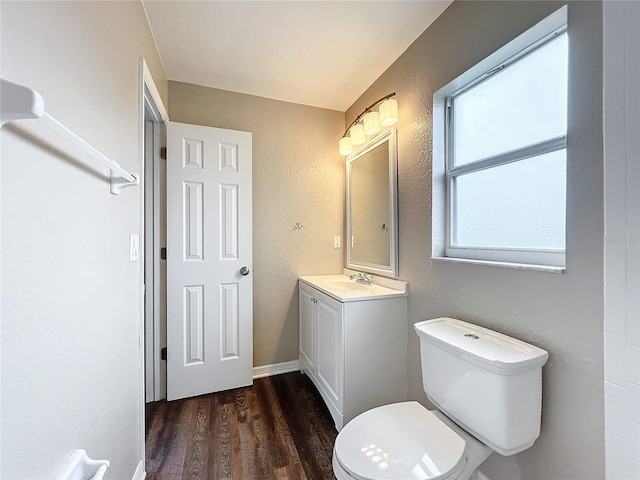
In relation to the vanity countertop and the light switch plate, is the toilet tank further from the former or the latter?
the light switch plate

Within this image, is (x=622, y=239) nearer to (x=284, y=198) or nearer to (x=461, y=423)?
(x=461, y=423)

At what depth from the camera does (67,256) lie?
27.6 inches

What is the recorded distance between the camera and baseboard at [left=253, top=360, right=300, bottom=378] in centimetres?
A: 225

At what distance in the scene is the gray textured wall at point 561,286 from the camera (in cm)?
86

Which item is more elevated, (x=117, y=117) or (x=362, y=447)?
(x=117, y=117)

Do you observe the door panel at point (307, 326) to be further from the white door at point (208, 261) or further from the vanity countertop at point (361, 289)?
the white door at point (208, 261)

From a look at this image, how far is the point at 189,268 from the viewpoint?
1947 mm

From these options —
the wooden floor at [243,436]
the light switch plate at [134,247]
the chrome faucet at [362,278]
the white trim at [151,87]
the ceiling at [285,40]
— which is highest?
the ceiling at [285,40]

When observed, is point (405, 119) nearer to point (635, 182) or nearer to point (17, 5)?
point (635, 182)

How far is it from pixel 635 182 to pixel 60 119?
61.1 inches

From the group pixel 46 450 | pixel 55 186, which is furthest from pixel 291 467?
pixel 55 186

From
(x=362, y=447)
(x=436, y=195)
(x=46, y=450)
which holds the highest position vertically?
(x=436, y=195)

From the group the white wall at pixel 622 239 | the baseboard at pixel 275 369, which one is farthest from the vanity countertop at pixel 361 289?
the white wall at pixel 622 239

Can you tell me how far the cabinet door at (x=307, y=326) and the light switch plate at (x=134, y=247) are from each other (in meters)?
1.15
